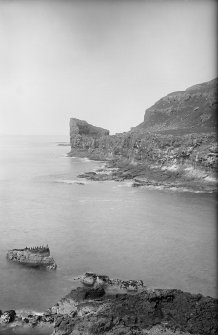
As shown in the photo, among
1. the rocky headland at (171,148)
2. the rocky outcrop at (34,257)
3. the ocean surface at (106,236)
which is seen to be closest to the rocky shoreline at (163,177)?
the rocky headland at (171,148)

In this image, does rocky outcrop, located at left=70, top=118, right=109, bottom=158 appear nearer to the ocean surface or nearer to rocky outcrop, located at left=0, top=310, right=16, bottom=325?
the ocean surface

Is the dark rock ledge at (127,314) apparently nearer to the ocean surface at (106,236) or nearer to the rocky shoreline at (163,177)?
the ocean surface at (106,236)

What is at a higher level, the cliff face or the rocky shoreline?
the cliff face

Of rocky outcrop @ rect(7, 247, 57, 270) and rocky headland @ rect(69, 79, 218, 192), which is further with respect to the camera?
rocky headland @ rect(69, 79, 218, 192)

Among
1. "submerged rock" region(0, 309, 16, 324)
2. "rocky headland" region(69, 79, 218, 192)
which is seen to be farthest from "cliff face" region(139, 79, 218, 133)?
"submerged rock" region(0, 309, 16, 324)

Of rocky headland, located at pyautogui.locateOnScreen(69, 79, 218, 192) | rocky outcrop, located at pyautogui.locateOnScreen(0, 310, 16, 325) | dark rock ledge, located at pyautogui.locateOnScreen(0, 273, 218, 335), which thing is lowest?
rocky outcrop, located at pyautogui.locateOnScreen(0, 310, 16, 325)

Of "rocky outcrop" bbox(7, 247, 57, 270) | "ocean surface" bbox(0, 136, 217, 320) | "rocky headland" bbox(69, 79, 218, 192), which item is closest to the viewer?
"ocean surface" bbox(0, 136, 217, 320)

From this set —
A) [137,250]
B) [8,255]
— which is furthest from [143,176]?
[8,255]
